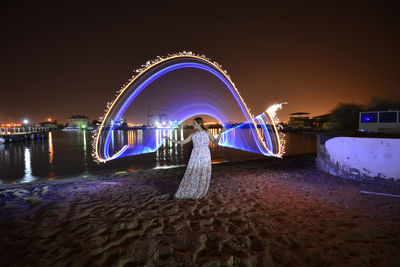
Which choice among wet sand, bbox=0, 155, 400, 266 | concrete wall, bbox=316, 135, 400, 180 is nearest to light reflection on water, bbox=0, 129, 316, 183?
wet sand, bbox=0, 155, 400, 266

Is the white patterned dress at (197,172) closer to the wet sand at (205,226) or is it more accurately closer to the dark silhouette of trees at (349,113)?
the wet sand at (205,226)

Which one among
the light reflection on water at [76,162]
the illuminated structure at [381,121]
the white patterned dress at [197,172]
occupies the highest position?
the illuminated structure at [381,121]

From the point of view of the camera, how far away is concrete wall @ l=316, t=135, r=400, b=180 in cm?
712

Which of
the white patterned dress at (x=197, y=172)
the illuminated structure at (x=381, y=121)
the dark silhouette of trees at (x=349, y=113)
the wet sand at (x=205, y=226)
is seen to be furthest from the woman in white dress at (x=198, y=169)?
the dark silhouette of trees at (x=349, y=113)

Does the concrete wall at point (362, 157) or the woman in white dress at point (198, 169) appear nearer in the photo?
the woman in white dress at point (198, 169)

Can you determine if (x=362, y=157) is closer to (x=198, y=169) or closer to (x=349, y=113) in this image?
(x=198, y=169)

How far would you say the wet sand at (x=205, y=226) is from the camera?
3500 millimetres

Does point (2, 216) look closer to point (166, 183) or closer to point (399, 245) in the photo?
point (166, 183)

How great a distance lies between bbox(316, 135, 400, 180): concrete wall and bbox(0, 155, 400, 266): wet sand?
44 cm

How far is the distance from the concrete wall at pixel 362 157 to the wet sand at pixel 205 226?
44cm

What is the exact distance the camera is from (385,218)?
476 cm

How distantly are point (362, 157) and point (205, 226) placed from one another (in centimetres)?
668

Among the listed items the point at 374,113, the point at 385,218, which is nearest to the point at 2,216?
the point at 385,218

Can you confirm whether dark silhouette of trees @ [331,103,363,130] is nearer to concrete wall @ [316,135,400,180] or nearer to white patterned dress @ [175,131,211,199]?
concrete wall @ [316,135,400,180]
